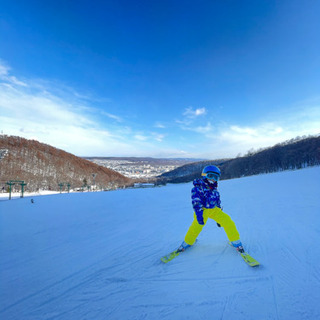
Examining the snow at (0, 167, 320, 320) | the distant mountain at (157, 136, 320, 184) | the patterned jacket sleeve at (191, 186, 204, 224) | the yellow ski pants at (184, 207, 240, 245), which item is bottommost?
the snow at (0, 167, 320, 320)

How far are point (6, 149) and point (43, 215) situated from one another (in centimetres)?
7725

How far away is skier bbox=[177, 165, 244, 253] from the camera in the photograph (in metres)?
2.83

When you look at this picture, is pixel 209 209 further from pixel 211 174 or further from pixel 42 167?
pixel 42 167

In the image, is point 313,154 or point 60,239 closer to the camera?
point 60,239

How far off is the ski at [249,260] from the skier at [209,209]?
8 centimetres

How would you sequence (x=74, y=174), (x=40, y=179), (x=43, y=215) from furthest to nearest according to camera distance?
(x=74, y=174) < (x=40, y=179) < (x=43, y=215)

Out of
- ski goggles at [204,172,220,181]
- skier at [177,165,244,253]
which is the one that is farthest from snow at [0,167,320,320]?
ski goggles at [204,172,220,181]

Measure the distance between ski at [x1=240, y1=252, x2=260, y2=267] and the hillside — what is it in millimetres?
56568

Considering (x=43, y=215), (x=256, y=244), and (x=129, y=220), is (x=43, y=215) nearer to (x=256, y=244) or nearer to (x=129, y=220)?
(x=129, y=220)

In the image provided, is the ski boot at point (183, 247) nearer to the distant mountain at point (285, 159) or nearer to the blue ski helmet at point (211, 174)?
the blue ski helmet at point (211, 174)

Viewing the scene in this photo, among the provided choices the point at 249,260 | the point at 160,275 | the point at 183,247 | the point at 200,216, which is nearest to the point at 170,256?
the point at 183,247

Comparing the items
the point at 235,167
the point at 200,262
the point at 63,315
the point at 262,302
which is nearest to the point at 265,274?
the point at 262,302

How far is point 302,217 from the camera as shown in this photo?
4.54 metres

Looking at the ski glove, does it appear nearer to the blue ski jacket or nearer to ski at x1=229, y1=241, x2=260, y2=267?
the blue ski jacket
